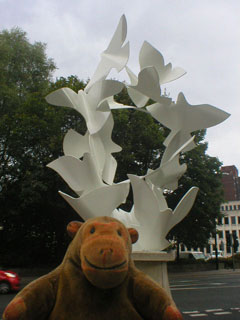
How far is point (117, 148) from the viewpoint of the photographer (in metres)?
9.47

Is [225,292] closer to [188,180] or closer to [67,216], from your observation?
[188,180]

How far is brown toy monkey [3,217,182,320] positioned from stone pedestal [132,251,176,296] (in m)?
3.74

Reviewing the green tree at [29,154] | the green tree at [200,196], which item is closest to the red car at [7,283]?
the green tree at [29,154]

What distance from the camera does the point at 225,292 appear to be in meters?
14.6

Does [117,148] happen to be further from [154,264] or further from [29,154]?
[29,154]

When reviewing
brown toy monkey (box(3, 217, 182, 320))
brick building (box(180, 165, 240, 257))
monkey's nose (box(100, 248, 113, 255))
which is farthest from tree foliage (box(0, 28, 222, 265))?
brick building (box(180, 165, 240, 257))

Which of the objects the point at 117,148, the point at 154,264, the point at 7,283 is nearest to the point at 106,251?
the point at 154,264

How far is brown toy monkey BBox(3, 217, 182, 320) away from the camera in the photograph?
317 centimetres

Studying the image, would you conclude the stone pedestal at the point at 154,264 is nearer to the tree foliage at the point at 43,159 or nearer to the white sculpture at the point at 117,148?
the white sculpture at the point at 117,148

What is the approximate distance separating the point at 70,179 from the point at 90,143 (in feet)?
3.89

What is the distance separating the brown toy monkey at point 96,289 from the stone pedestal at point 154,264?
12.3 feet

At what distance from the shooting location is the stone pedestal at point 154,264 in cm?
731

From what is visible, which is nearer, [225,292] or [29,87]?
[225,292]

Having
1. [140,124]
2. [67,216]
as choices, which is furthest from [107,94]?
[67,216]
